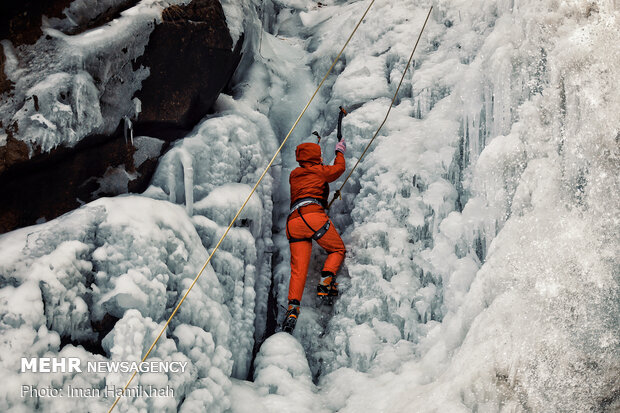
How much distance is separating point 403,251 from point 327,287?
74cm

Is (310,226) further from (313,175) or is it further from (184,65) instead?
(184,65)

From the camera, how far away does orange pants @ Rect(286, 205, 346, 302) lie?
438 centimetres

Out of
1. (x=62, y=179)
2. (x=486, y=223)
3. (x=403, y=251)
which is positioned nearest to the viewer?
(x=486, y=223)

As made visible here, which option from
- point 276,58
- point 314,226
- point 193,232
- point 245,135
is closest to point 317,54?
point 276,58

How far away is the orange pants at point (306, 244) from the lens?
14.4 ft

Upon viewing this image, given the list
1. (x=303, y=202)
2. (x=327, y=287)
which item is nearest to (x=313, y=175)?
(x=303, y=202)

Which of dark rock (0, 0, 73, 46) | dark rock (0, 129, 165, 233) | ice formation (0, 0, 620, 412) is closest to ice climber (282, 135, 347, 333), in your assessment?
ice formation (0, 0, 620, 412)

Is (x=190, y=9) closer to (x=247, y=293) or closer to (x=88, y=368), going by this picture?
(x=247, y=293)

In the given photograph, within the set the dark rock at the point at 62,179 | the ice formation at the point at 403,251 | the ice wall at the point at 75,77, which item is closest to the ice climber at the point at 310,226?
the ice formation at the point at 403,251

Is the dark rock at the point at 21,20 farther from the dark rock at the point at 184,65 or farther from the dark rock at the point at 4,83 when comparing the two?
the dark rock at the point at 184,65

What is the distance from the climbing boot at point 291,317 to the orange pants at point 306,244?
0.20ft

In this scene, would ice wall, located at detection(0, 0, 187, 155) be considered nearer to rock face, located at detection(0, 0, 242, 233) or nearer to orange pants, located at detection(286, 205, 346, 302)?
rock face, located at detection(0, 0, 242, 233)

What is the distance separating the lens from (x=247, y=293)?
4.32 metres

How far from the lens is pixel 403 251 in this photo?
13.7 ft
